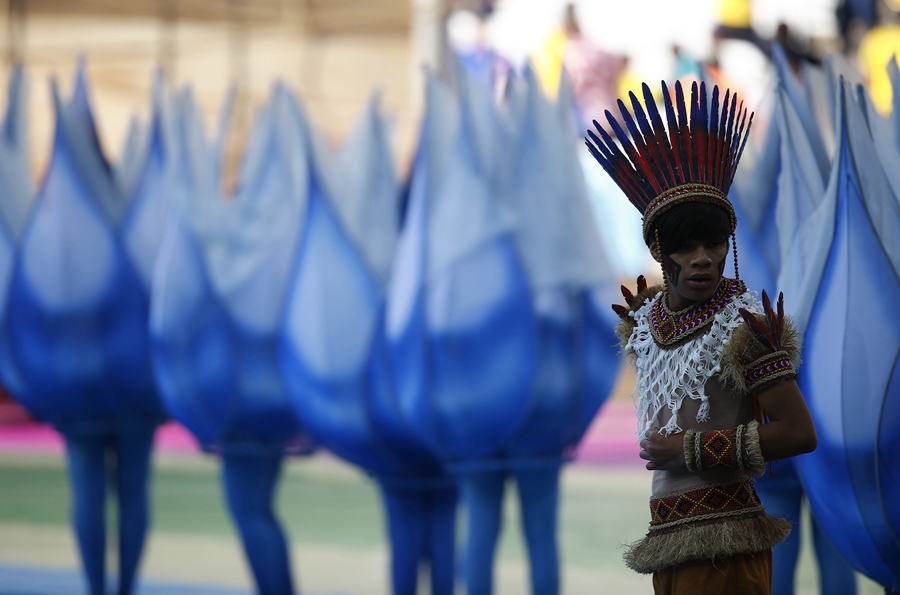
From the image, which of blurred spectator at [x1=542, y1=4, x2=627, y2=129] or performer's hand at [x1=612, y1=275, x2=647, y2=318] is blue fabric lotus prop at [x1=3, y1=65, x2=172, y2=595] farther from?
blurred spectator at [x1=542, y1=4, x2=627, y2=129]

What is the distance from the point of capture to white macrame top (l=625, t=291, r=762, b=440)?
48.8 inches

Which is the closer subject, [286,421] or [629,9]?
[286,421]

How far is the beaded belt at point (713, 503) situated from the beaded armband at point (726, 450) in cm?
5

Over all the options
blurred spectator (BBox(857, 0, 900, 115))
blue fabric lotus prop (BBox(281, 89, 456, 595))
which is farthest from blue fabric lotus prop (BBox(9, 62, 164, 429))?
blurred spectator (BBox(857, 0, 900, 115))

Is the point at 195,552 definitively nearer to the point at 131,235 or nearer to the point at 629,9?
the point at 131,235

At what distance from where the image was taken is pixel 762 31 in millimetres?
7156

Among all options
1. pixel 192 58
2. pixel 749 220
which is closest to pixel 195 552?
pixel 749 220

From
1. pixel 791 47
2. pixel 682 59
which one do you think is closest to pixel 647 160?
pixel 791 47

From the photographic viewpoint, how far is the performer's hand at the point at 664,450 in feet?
3.98

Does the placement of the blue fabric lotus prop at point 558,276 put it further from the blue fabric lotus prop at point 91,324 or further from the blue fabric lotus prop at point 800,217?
the blue fabric lotus prop at point 91,324

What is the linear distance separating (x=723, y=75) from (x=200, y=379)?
5.12 m

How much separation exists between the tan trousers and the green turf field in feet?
5.54

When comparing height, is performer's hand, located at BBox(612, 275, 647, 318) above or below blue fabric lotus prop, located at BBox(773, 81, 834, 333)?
below

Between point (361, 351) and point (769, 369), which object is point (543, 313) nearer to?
point (361, 351)
